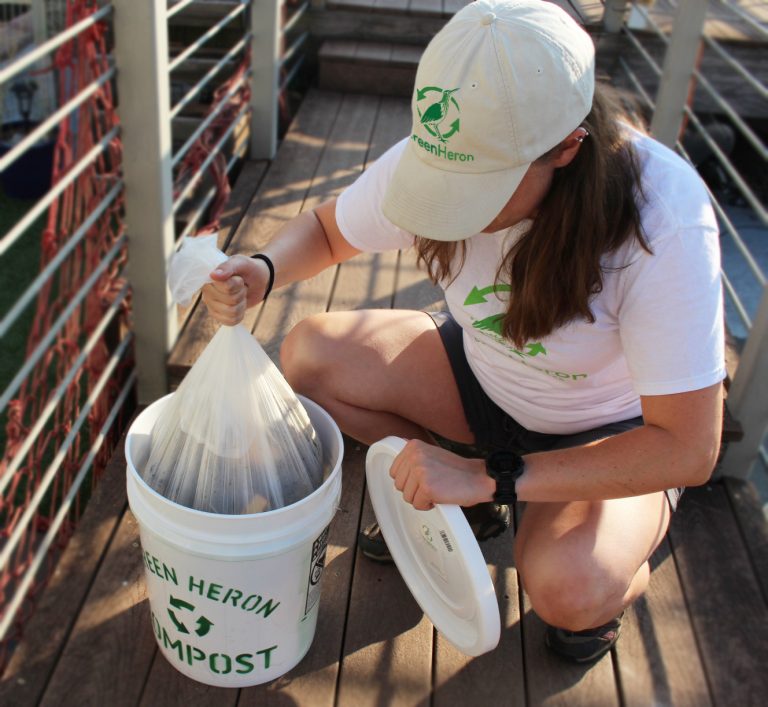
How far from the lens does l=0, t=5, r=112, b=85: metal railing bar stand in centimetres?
147

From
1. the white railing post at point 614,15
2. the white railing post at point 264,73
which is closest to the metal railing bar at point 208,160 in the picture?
the white railing post at point 264,73

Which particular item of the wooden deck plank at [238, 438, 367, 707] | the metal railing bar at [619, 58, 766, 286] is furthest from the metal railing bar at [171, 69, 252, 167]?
the metal railing bar at [619, 58, 766, 286]

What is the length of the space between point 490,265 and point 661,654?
0.84 metres

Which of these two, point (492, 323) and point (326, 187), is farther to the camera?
point (326, 187)

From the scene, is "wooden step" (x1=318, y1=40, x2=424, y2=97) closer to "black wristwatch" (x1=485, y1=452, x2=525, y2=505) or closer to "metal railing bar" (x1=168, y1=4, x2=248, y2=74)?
"metal railing bar" (x1=168, y1=4, x2=248, y2=74)

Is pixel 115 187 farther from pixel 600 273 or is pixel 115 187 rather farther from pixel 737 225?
pixel 737 225

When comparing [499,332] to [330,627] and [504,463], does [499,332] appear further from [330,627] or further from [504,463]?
[330,627]

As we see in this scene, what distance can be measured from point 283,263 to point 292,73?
104 inches

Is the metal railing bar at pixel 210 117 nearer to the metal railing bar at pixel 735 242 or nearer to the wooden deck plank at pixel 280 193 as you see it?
the wooden deck plank at pixel 280 193

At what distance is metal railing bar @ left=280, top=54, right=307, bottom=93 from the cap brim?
272cm

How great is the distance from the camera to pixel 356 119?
396cm

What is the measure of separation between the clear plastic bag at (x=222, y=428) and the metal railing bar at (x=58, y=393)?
1.25ft

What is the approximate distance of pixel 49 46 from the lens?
5.36 feet

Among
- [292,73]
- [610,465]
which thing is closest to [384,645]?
[610,465]
